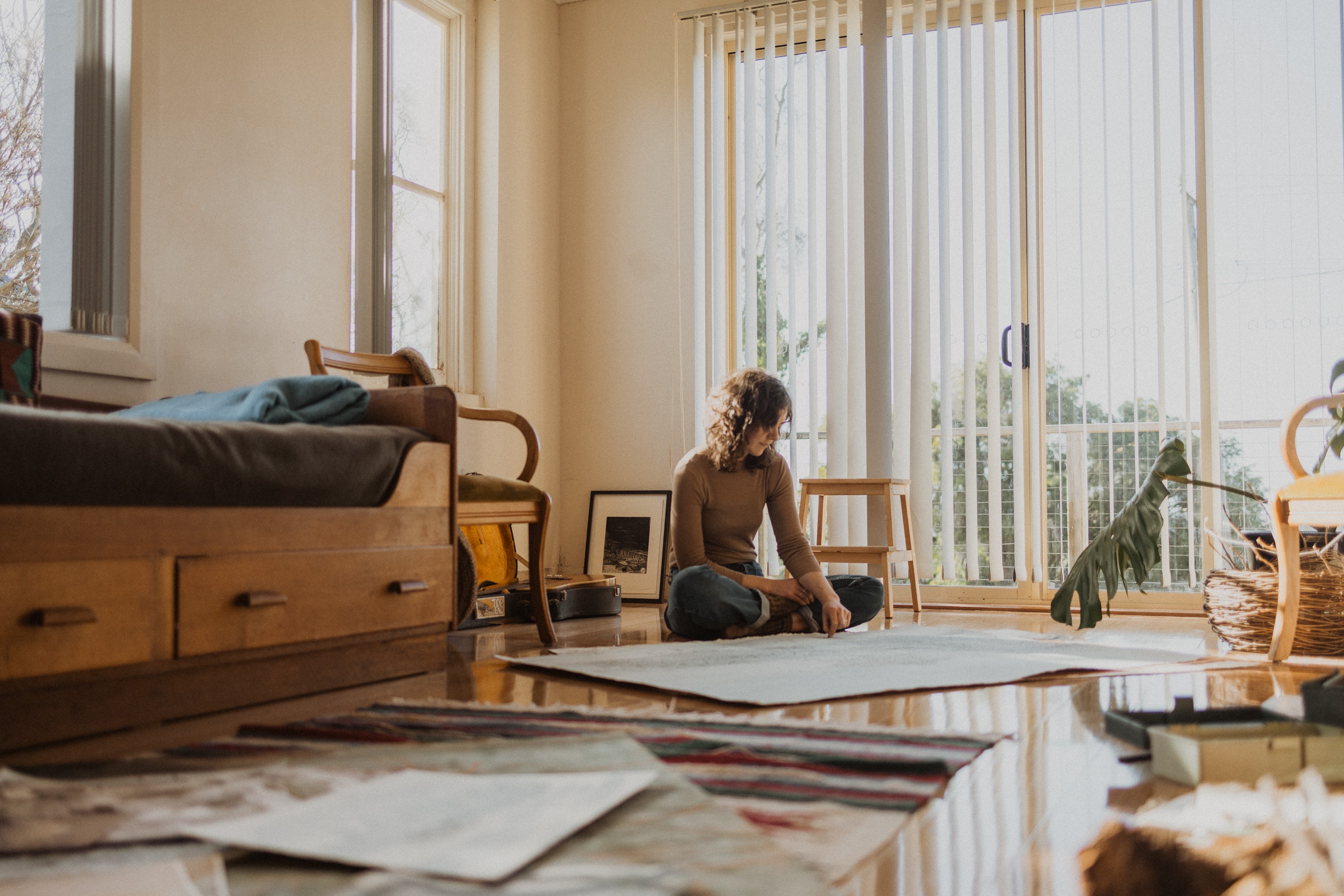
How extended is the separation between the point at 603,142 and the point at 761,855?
13.4ft

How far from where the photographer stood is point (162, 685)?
60.5 inches

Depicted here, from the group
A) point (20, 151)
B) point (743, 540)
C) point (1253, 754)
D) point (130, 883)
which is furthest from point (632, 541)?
point (130, 883)

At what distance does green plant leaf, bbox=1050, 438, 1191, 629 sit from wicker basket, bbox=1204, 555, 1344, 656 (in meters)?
0.22

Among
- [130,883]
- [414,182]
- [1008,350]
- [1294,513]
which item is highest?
[414,182]

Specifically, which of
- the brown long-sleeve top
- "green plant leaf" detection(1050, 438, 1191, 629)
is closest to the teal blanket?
the brown long-sleeve top

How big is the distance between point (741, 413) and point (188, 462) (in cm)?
150

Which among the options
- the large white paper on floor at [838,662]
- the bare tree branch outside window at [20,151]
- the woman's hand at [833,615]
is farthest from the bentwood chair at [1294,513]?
the bare tree branch outside window at [20,151]

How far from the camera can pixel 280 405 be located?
74.2 inches

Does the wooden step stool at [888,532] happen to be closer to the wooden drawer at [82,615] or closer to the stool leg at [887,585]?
the stool leg at [887,585]

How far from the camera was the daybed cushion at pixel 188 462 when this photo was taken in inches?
54.3

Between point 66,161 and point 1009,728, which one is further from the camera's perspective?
point 66,161

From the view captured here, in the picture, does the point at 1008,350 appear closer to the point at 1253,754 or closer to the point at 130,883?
the point at 1253,754

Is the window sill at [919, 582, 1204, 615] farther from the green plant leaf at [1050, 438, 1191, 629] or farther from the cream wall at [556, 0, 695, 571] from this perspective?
the cream wall at [556, 0, 695, 571]

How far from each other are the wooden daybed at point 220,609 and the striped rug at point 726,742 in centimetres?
12
